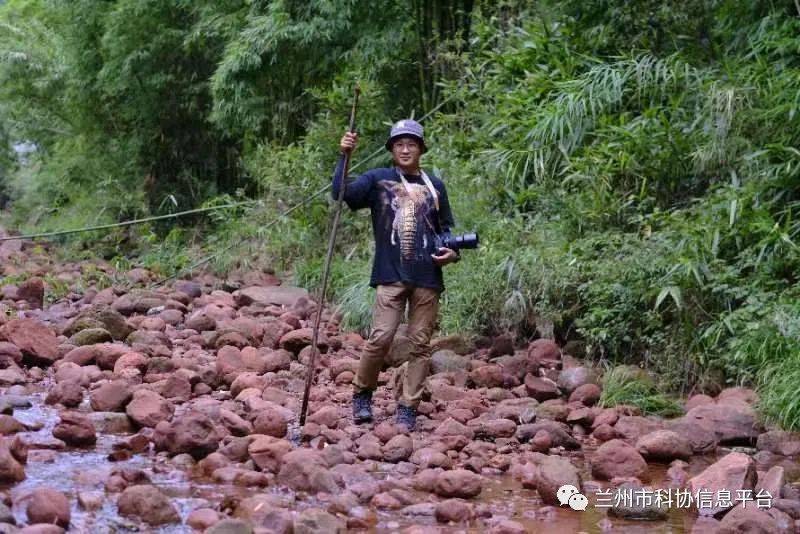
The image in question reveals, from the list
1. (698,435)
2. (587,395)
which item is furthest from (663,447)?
(587,395)

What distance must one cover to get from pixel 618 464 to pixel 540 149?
158 inches

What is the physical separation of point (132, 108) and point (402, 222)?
10.8 meters

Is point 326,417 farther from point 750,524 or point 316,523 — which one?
point 750,524

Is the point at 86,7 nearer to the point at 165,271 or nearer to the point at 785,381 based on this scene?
the point at 165,271

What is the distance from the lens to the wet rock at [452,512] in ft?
12.5

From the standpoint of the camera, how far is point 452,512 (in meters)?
3.82

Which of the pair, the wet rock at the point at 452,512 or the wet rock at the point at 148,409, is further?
the wet rock at the point at 148,409

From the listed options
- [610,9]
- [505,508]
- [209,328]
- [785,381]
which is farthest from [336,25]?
[505,508]

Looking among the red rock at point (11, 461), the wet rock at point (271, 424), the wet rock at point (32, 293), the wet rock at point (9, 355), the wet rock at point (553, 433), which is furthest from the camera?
the wet rock at point (32, 293)

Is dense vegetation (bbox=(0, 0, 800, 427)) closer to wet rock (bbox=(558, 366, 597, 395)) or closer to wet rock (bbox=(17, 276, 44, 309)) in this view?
wet rock (bbox=(558, 366, 597, 395))

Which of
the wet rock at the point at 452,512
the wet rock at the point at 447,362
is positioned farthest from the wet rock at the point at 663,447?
the wet rock at the point at 447,362

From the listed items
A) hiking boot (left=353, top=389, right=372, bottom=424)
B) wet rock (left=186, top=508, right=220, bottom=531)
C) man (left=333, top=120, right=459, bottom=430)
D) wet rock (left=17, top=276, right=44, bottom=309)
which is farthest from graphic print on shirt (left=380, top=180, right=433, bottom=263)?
wet rock (left=17, top=276, right=44, bottom=309)

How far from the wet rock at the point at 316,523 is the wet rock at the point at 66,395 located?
7.32ft

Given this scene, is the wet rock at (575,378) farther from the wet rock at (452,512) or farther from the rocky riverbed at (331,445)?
the wet rock at (452,512)
